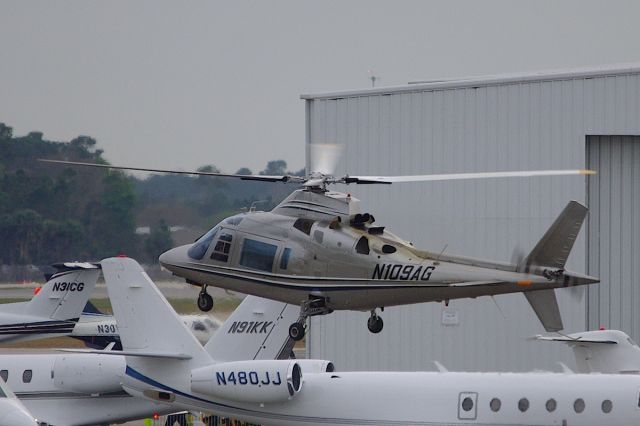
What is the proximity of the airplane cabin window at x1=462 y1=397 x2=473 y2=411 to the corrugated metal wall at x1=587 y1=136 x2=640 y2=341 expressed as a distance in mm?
7029

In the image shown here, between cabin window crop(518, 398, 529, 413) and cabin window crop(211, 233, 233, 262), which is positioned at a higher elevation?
cabin window crop(211, 233, 233, 262)

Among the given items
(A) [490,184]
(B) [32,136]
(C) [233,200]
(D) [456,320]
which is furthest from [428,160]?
(B) [32,136]

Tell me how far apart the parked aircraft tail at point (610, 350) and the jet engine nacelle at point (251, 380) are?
190 inches

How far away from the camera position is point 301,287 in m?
20.4

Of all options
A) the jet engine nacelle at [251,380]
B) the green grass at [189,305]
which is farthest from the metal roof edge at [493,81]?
the jet engine nacelle at [251,380]

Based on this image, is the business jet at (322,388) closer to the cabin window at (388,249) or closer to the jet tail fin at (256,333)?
the jet tail fin at (256,333)

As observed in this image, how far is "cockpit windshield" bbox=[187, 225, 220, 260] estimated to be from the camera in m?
21.1

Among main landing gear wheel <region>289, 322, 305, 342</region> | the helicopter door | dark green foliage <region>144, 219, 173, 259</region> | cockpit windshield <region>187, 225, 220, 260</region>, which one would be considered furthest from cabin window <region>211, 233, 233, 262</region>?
dark green foliage <region>144, 219, 173, 259</region>

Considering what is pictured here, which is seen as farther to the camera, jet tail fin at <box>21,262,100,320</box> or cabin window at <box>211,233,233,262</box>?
jet tail fin at <box>21,262,100,320</box>

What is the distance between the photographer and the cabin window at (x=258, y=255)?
67.6ft

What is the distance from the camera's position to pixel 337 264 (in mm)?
20234

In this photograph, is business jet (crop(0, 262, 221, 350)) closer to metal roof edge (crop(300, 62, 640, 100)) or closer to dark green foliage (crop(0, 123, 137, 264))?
metal roof edge (crop(300, 62, 640, 100))

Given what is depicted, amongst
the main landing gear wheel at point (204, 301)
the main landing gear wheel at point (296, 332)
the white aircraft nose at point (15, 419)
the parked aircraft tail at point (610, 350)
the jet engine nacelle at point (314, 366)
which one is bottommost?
the jet engine nacelle at point (314, 366)

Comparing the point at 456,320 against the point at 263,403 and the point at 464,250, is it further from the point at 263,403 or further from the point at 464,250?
the point at 263,403
